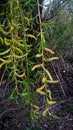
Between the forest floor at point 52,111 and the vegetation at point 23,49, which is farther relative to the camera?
the forest floor at point 52,111

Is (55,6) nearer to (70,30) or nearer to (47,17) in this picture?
(47,17)

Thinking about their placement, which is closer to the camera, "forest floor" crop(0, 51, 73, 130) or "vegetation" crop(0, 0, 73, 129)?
"vegetation" crop(0, 0, 73, 129)

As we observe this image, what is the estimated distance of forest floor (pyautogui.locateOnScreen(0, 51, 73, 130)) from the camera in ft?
4.56

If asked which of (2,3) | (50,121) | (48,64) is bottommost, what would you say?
(50,121)

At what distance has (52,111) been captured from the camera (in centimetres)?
150

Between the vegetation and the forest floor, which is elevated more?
the vegetation

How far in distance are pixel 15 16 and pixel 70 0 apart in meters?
0.47

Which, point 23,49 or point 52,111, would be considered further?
point 52,111

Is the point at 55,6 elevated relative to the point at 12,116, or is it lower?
Answer: elevated

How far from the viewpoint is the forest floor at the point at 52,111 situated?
4.56 feet

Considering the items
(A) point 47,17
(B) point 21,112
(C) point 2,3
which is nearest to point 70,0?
(A) point 47,17

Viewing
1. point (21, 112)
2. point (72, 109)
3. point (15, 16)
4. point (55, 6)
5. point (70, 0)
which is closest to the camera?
point (15, 16)

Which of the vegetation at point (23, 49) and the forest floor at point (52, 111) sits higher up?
the vegetation at point (23, 49)

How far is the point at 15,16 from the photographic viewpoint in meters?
0.74
